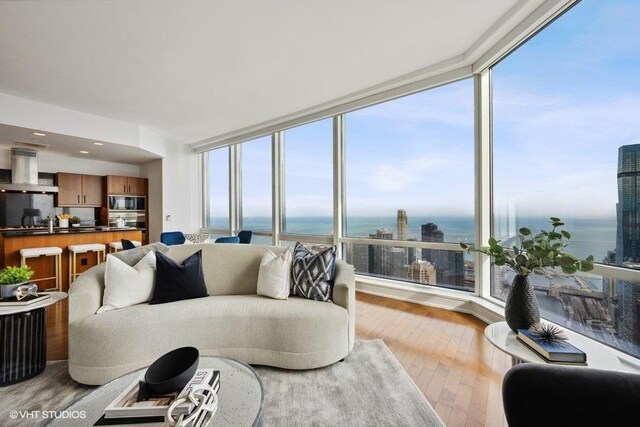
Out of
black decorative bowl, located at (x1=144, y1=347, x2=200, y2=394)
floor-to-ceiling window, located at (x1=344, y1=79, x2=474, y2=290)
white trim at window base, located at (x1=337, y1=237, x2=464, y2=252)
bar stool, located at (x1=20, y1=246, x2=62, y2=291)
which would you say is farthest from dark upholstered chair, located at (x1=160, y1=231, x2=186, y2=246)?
Result: black decorative bowl, located at (x1=144, y1=347, x2=200, y2=394)

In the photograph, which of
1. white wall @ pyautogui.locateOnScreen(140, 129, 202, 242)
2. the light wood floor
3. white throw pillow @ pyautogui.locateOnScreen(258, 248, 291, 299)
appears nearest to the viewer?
the light wood floor

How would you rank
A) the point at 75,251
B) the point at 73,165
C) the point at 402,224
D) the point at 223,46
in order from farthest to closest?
the point at 73,165 → the point at 75,251 → the point at 402,224 → the point at 223,46

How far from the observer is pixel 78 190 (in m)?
6.26

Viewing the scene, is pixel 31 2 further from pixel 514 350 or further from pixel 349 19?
pixel 514 350

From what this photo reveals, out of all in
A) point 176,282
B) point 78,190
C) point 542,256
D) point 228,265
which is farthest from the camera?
point 78,190

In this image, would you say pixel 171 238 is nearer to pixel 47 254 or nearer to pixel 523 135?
pixel 47 254

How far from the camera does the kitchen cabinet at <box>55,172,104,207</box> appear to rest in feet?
19.8

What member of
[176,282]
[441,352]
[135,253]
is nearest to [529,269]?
[441,352]

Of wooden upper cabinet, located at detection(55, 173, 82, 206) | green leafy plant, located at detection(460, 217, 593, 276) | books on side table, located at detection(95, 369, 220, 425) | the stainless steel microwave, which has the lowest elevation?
books on side table, located at detection(95, 369, 220, 425)

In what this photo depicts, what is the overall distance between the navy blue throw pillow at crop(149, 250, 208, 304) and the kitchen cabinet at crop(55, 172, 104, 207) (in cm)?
551

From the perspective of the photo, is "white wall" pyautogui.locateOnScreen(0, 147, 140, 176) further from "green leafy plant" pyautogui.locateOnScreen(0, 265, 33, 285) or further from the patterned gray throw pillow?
the patterned gray throw pillow

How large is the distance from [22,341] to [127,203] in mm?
5353

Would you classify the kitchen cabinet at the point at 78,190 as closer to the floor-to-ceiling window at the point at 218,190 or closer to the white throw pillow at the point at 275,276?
the floor-to-ceiling window at the point at 218,190

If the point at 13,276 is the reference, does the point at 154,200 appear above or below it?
above
